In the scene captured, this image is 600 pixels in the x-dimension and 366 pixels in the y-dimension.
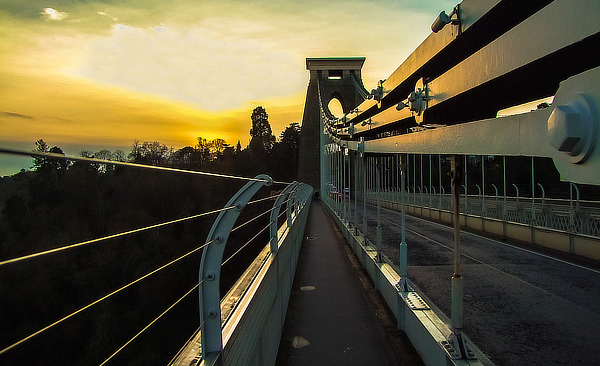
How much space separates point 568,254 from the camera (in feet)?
33.0

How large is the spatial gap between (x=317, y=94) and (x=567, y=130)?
187 feet

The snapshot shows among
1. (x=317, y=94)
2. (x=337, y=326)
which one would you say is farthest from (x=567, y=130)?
(x=317, y=94)

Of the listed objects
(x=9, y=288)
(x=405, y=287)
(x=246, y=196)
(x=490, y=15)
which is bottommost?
(x=9, y=288)

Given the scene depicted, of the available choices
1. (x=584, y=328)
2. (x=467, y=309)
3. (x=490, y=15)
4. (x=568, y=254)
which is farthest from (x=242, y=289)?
(x=568, y=254)

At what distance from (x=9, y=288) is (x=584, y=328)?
539 inches

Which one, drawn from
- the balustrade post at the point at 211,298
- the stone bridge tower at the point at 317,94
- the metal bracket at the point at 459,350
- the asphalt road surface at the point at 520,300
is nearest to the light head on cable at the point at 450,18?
the balustrade post at the point at 211,298

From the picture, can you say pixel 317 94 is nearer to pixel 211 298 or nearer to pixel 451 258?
pixel 451 258

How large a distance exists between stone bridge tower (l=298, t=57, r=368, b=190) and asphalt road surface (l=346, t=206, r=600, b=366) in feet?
152

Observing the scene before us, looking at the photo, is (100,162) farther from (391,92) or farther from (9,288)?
(9,288)

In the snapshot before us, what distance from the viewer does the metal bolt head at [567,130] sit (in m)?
1.20

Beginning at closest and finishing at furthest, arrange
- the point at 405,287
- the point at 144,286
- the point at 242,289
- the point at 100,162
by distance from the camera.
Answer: the point at 100,162
the point at 242,289
the point at 405,287
the point at 144,286

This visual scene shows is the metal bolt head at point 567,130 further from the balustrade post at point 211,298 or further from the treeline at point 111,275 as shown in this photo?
the treeline at point 111,275

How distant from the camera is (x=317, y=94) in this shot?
2243 inches

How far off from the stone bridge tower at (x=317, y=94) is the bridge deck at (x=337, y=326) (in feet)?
160
